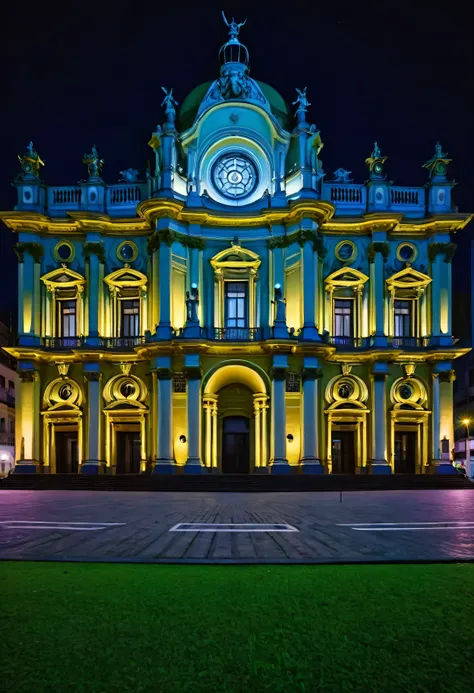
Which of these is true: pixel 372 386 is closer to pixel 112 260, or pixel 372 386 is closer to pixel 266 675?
pixel 112 260

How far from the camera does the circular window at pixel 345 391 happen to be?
35.8m

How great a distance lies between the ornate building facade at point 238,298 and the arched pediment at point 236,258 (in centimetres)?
14

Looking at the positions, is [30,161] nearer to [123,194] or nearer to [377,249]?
[123,194]

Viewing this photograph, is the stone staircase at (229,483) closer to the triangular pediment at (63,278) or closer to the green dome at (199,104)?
the triangular pediment at (63,278)

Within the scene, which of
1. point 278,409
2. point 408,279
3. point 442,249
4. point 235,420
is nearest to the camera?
point 278,409

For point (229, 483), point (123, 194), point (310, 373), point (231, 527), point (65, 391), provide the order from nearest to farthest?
point (231, 527) → point (229, 483) → point (310, 373) → point (65, 391) → point (123, 194)

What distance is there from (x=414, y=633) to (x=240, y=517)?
9527 millimetres

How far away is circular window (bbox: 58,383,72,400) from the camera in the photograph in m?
35.8

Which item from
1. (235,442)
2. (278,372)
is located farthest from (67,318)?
(278,372)

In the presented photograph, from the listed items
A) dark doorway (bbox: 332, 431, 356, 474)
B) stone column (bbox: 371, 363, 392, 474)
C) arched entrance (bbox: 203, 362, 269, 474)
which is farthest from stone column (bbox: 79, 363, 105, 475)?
stone column (bbox: 371, 363, 392, 474)

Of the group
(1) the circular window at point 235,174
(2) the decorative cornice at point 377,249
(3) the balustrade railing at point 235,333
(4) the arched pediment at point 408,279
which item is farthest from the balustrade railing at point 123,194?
(4) the arched pediment at point 408,279

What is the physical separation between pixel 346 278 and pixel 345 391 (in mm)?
7080

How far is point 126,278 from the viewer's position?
36.3 meters

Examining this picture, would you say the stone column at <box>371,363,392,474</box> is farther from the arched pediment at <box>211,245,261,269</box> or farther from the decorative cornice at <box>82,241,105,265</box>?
the decorative cornice at <box>82,241,105,265</box>
